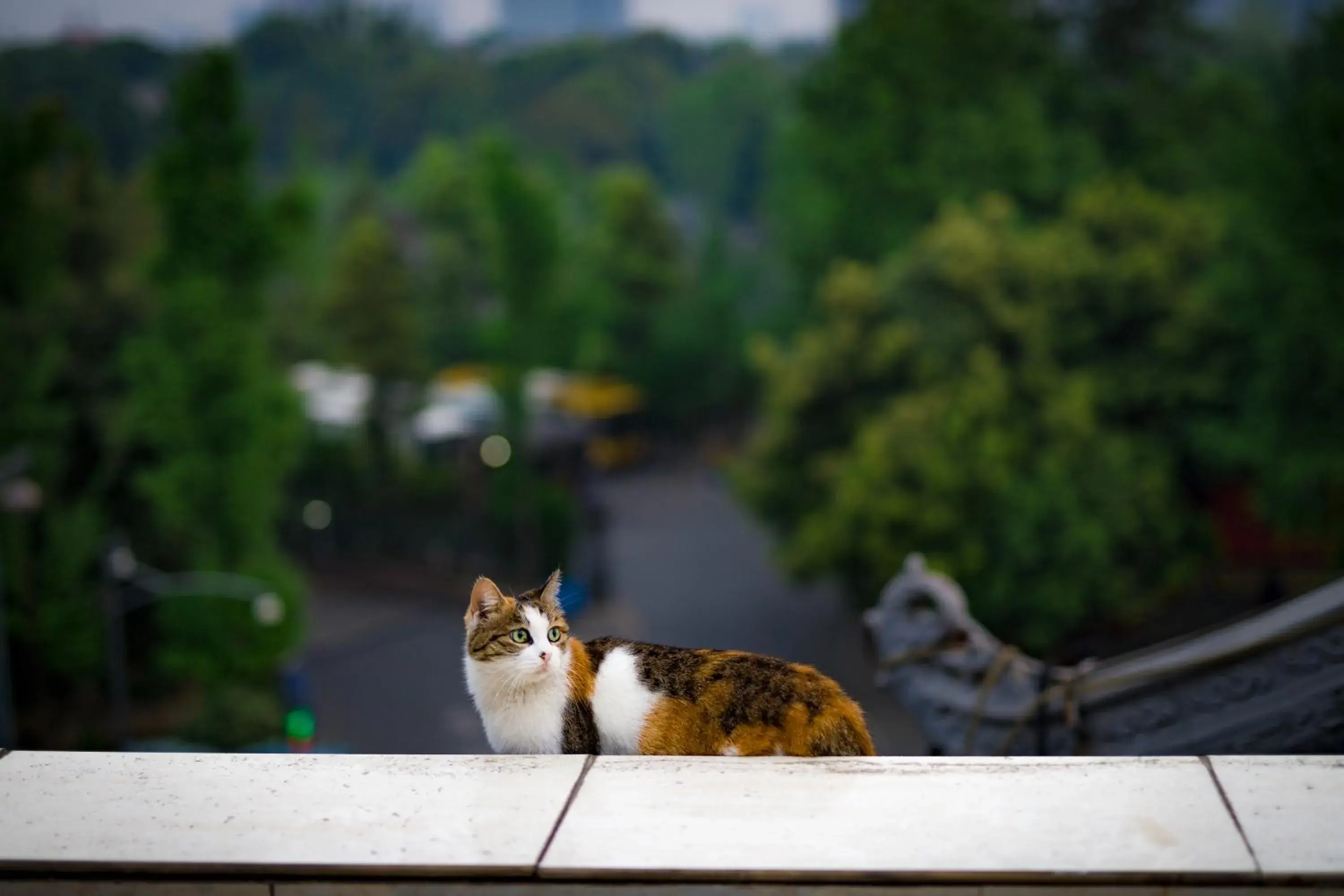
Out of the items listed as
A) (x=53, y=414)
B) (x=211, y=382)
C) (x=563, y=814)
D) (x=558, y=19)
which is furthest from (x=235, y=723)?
(x=558, y=19)

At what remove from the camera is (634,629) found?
3434 cm

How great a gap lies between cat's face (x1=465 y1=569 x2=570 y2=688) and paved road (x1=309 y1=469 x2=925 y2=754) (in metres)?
18.0

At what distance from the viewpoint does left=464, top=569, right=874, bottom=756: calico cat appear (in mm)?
4527

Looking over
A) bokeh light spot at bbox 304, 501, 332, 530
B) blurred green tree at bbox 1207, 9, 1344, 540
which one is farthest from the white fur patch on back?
bokeh light spot at bbox 304, 501, 332, 530

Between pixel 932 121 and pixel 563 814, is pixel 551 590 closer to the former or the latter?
pixel 563 814

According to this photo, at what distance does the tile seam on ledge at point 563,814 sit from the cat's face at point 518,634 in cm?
42

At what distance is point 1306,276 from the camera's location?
27938 millimetres

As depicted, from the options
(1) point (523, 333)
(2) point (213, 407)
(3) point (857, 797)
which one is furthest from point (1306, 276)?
(3) point (857, 797)

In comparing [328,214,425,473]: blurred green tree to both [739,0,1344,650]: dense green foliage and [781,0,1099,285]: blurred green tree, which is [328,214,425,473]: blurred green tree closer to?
[781,0,1099,285]: blurred green tree

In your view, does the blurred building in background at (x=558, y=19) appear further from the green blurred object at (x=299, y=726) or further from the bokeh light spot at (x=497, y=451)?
the green blurred object at (x=299, y=726)

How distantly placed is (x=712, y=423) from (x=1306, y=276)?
1210 inches

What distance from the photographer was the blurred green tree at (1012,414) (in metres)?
27.7

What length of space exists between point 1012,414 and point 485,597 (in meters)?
25.0

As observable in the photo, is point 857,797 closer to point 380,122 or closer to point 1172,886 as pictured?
point 1172,886
